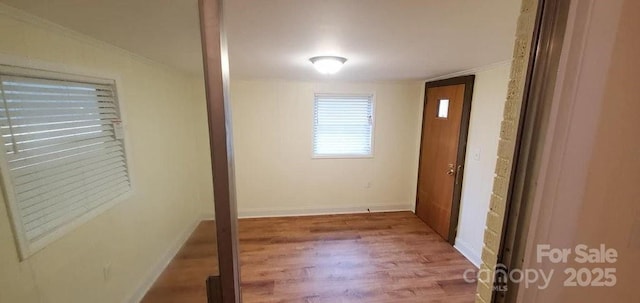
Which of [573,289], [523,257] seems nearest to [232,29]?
[523,257]

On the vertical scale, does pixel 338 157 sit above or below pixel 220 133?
below

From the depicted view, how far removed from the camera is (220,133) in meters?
0.51

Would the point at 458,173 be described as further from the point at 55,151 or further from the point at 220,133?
the point at 55,151

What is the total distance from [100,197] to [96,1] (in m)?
1.33

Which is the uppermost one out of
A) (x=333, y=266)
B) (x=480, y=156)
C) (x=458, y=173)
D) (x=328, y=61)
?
(x=328, y=61)

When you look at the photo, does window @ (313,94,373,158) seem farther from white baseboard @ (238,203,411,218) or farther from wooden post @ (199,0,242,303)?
wooden post @ (199,0,242,303)

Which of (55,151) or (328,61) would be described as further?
(328,61)

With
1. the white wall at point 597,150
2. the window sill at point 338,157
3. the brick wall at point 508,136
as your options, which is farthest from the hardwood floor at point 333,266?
the white wall at point 597,150

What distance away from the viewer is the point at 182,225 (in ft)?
8.89

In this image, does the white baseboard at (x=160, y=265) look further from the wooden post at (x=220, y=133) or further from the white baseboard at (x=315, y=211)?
the wooden post at (x=220, y=133)

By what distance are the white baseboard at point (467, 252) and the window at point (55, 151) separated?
3444 mm

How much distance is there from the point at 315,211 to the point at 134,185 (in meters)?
2.39

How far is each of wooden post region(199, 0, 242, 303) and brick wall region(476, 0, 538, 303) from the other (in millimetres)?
810

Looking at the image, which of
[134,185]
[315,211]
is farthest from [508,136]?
[315,211]
